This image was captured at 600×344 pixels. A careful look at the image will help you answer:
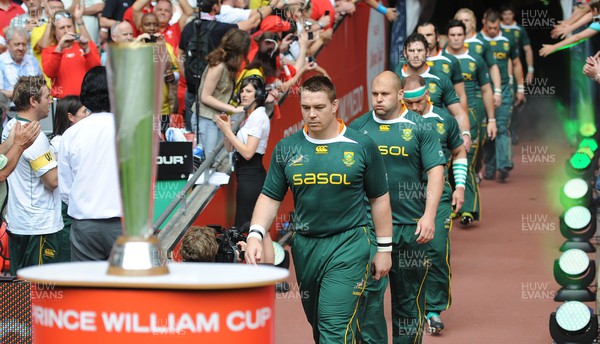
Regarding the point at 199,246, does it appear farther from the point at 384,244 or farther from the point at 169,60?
the point at 169,60

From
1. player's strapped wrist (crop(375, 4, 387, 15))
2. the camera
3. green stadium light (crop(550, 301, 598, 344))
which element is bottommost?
green stadium light (crop(550, 301, 598, 344))

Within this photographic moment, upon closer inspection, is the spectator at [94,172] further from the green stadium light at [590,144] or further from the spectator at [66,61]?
the green stadium light at [590,144]

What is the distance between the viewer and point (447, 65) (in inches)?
473

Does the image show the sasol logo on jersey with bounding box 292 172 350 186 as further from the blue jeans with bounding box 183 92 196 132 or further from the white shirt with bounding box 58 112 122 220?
the blue jeans with bounding box 183 92 196 132

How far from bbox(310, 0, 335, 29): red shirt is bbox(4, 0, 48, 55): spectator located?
3376 mm

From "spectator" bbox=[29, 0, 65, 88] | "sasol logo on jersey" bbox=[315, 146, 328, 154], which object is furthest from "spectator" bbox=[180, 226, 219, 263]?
"spectator" bbox=[29, 0, 65, 88]

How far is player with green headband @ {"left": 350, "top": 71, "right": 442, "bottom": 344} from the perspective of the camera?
8102mm

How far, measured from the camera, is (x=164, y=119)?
11211 millimetres

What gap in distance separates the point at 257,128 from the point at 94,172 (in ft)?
13.0

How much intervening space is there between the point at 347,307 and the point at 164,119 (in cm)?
482

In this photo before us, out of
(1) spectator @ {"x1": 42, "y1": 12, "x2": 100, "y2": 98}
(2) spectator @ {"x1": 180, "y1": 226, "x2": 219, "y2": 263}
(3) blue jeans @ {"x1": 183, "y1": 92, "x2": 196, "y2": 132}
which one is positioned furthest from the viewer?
(3) blue jeans @ {"x1": 183, "y1": 92, "x2": 196, "y2": 132}

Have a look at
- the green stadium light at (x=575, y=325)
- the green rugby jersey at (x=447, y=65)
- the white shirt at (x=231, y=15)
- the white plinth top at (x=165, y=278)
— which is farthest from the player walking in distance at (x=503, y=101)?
the white plinth top at (x=165, y=278)

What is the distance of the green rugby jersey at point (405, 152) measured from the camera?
8.13 metres

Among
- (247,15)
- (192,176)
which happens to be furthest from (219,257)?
(247,15)
